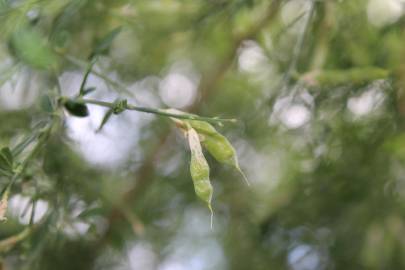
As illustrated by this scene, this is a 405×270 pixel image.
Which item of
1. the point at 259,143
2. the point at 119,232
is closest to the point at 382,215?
the point at 259,143

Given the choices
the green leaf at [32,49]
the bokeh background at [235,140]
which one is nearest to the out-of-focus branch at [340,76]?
the bokeh background at [235,140]

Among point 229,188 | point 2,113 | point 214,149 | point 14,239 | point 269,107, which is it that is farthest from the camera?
point 229,188

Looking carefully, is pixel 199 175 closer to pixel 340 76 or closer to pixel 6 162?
pixel 6 162

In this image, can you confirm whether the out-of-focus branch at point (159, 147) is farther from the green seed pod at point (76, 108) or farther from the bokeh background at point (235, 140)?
the green seed pod at point (76, 108)

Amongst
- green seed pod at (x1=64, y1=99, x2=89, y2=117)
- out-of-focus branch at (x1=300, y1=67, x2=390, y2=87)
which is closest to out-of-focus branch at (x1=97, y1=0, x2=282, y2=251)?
out-of-focus branch at (x1=300, y1=67, x2=390, y2=87)

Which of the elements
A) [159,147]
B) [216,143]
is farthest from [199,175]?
[159,147]

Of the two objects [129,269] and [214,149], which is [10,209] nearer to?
[129,269]
